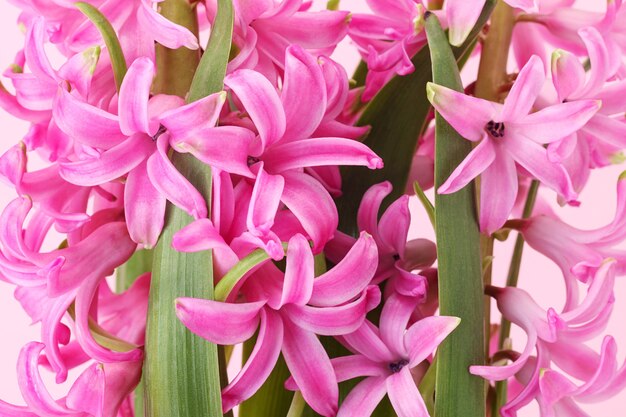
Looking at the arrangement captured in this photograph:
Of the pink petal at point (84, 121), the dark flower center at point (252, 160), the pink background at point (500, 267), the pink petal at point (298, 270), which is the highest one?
the pink petal at point (84, 121)

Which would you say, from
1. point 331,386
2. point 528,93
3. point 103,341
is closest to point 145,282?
point 103,341

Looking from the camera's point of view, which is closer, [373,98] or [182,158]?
[182,158]

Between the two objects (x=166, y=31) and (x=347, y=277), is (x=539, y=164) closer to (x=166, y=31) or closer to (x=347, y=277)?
(x=347, y=277)

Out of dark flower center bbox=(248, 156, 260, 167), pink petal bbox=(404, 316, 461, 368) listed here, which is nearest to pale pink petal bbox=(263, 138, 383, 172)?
dark flower center bbox=(248, 156, 260, 167)

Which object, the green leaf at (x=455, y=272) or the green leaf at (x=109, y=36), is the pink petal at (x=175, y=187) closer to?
the green leaf at (x=109, y=36)

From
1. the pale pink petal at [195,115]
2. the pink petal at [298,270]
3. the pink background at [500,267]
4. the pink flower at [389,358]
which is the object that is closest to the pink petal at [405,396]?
the pink flower at [389,358]

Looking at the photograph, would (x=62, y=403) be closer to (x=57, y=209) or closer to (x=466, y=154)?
(x=57, y=209)

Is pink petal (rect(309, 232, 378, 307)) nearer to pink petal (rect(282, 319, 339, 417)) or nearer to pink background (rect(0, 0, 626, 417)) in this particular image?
pink petal (rect(282, 319, 339, 417))

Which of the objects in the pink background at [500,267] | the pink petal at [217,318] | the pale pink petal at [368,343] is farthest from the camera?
A: the pink background at [500,267]
